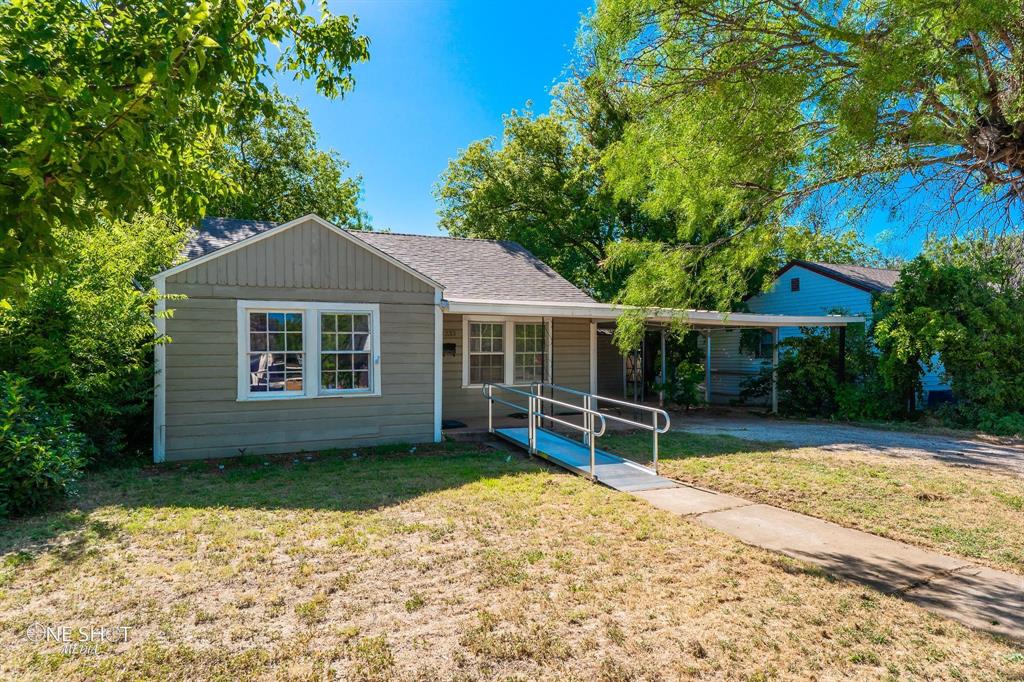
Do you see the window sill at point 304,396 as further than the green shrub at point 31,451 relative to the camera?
Yes

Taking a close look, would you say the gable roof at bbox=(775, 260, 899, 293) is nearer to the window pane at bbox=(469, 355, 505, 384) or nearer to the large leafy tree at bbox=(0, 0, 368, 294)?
the window pane at bbox=(469, 355, 505, 384)

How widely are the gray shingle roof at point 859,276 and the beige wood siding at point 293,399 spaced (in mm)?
14090

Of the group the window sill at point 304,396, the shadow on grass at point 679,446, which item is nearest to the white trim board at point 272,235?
the window sill at point 304,396

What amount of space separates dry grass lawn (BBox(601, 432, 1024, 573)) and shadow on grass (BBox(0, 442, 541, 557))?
2.54 m

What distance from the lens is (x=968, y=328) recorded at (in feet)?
37.0

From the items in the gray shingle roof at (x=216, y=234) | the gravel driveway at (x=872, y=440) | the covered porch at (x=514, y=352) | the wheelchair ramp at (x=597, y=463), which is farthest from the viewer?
the covered porch at (x=514, y=352)

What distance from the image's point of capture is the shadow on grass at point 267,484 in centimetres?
497

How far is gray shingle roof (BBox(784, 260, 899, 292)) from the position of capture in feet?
56.3

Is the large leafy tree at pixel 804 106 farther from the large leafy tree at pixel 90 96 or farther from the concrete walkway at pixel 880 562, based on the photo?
the large leafy tree at pixel 90 96

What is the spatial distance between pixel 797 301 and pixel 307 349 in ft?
55.1

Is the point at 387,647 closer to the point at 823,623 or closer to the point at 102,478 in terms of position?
the point at 823,623

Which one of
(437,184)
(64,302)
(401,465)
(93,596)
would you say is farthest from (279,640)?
(437,184)

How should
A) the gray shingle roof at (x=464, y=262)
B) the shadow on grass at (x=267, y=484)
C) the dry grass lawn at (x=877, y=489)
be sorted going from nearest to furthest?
the shadow on grass at (x=267, y=484)
the dry grass lawn at (x=877, y=489)
the gray shingle roof at (x=464, y=262)

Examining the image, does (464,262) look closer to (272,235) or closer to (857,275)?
(272,235)
